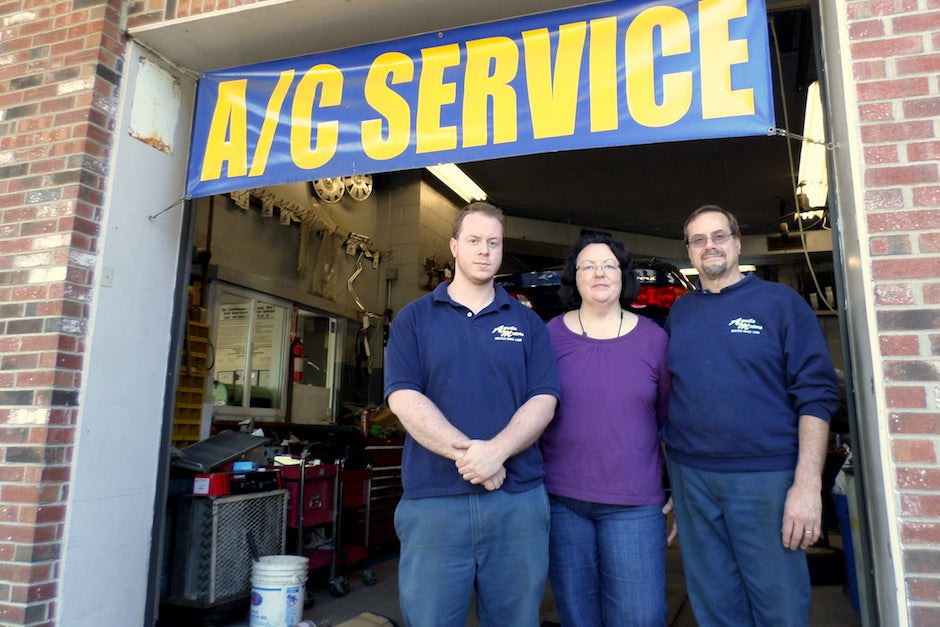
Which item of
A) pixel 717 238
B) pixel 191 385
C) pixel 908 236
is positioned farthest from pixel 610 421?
pixel 191 385

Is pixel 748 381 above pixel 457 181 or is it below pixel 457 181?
below

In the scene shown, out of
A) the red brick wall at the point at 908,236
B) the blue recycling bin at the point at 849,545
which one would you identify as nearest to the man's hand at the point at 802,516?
the red brick wall at the point at 908,236

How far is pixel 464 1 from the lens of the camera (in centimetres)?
299

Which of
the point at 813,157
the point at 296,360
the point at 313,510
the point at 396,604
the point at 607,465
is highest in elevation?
the point at 813,157

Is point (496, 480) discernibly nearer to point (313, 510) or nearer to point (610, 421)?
point (610, 421)

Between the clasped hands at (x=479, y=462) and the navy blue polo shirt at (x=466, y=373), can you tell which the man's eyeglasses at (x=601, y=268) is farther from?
the clasped hands at (x=479, y=462)

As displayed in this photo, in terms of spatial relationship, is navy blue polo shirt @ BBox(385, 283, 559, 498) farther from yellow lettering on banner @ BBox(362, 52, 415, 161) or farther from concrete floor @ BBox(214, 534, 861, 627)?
concrete floor @ BBox(214, 534, 861, 627)

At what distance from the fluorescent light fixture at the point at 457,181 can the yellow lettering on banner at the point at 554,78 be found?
5.26 meters

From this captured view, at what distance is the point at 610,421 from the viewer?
2363 mm

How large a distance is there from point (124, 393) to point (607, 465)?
2307 millimetres

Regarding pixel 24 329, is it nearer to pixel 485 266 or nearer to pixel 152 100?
pixel 152 100

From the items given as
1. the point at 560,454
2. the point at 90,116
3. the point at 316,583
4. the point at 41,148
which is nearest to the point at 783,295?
the point at 560,454

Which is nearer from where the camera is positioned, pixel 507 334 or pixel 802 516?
pixel 802 516

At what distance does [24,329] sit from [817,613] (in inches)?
175
